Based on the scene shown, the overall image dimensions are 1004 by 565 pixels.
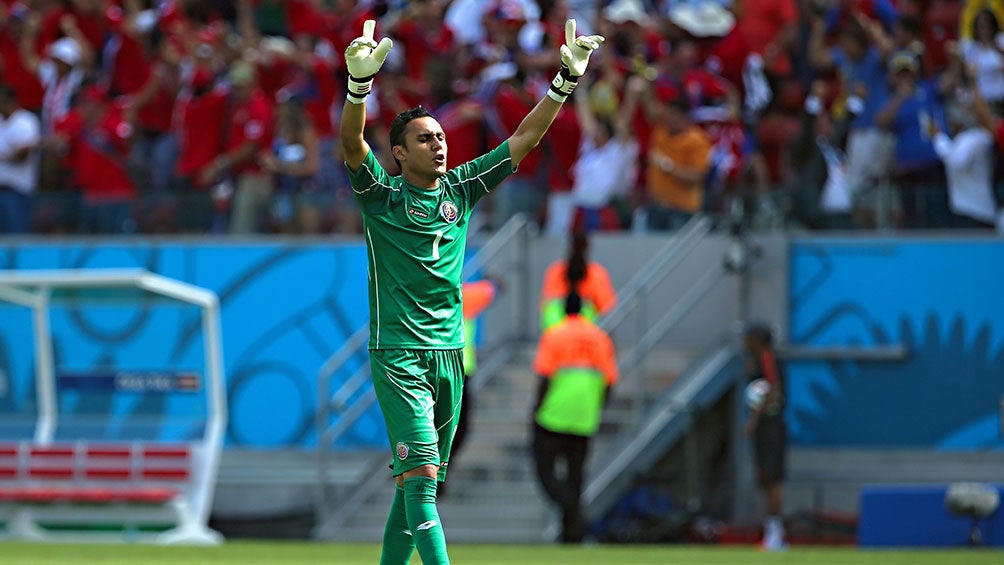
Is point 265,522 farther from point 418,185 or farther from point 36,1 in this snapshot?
point 418,185

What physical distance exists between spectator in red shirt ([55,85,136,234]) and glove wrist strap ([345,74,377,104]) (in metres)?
12.1

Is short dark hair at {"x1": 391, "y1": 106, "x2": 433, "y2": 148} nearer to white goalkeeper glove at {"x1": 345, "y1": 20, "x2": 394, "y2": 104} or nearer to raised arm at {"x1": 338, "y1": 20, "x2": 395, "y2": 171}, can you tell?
raised arm at {"x1": 338, "y1": 20, "x2": 395, "y2": 171}

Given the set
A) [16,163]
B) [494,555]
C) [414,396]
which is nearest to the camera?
[414,396]

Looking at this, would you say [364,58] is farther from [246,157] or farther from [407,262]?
[246,157]

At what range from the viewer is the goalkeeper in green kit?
829 centimetres

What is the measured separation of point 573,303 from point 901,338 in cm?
390

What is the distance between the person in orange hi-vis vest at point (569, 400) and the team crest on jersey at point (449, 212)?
7313 millimetres

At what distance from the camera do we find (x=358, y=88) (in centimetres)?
813

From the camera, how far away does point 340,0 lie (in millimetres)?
20891

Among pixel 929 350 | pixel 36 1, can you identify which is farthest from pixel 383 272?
pixel 36 1

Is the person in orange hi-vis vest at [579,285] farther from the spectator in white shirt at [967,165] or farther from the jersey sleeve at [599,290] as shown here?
the spectator in white shirt at [967,165]

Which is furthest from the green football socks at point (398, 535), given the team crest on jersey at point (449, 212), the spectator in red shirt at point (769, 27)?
the spectator in red shirt at point (769, 27)

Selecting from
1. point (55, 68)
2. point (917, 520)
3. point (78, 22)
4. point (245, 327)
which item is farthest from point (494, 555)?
point (78, 22)

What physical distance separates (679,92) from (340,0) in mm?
4690
